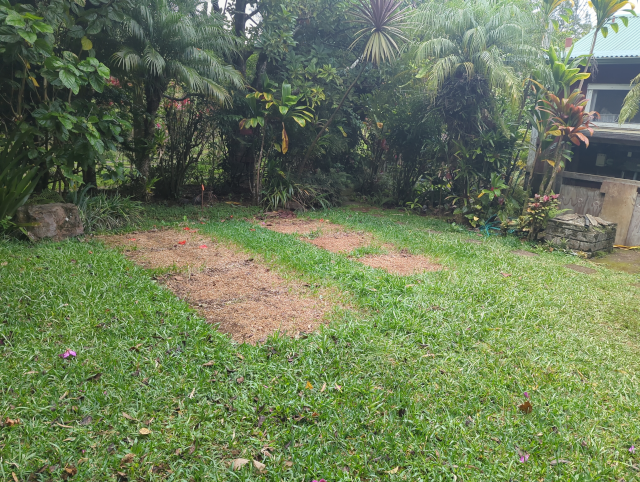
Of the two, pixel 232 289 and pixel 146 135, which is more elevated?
pixel 146 135

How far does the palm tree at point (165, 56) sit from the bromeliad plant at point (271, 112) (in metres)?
0.51

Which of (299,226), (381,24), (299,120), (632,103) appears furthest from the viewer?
(299,120)

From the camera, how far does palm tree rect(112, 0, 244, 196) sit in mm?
6680

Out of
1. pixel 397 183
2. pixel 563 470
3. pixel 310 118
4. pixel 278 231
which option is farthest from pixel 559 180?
pixel 563 470

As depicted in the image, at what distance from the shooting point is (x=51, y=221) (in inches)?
Answer: 213

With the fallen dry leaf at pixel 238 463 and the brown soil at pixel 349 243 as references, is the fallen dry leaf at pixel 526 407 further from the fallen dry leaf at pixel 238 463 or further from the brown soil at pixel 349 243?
the brown soil at pixel 349 243

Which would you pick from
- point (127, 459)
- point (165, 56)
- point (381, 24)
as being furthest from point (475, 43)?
point (127, 459)

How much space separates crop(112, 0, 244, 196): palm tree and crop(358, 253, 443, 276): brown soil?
14.2 ft

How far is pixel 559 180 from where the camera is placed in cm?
888

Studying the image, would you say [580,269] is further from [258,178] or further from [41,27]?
[41,27]

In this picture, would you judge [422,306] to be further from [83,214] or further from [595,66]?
[595,66]

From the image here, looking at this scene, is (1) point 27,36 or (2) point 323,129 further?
(2) point 323,129

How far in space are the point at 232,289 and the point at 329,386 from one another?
1.81m

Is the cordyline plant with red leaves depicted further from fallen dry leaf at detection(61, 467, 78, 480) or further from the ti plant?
fallen dry leaf at detection(61, 467, 78, 480)
